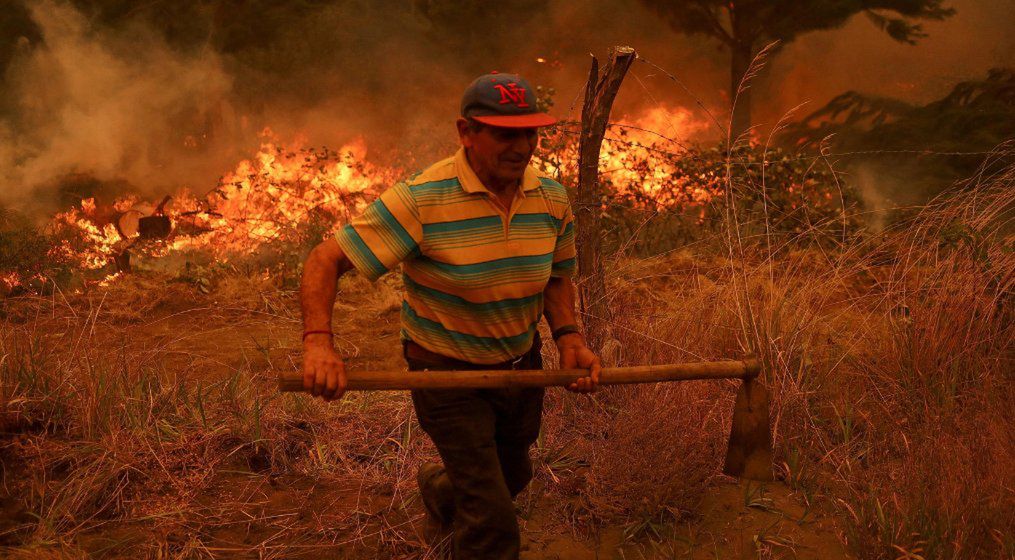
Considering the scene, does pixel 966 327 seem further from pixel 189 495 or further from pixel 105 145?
pixel 105 145

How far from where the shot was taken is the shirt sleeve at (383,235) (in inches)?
109

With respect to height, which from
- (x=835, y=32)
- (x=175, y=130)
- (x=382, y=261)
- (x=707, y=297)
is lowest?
(x=707, y=297)

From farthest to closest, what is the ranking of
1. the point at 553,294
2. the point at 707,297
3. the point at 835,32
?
the point at 835,32
the point at 707,297
the point at 553,294

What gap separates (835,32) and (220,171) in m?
7.37

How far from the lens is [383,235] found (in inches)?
109

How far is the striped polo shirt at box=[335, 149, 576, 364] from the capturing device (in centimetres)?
278

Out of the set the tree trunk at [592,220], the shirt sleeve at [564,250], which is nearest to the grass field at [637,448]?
the tree trunk at [592,220]

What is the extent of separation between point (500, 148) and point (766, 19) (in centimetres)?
900

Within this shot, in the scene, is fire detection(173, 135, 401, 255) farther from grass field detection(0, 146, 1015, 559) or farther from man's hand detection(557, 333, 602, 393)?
man's hand detection(557, 333, 602, 393)

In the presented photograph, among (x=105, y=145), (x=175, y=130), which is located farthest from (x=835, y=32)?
(x=105, y=145)

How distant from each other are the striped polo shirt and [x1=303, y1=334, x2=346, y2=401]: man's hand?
0.28 metres

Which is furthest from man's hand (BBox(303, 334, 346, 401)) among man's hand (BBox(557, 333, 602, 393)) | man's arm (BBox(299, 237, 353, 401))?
man's hand (BBox(557, 333, 602, 393))

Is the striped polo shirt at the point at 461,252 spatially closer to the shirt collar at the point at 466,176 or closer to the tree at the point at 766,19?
the shirt collar at the point at 466,176

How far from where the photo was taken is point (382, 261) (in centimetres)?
275
